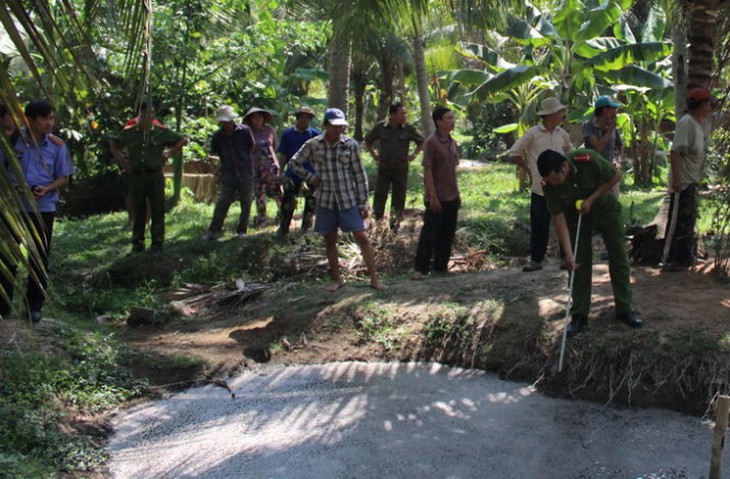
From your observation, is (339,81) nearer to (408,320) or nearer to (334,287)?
(334,287)

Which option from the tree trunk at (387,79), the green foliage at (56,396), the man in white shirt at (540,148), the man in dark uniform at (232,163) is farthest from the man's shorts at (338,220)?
the tree trunk at (387,79)

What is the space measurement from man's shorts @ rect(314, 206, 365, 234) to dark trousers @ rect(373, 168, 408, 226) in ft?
6.98

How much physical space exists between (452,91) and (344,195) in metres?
20.5

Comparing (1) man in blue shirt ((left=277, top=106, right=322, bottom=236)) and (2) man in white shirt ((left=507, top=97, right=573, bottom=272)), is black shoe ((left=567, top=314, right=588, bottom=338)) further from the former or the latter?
(1) man in blue shirt ((left=277, top=106, right=322, bottom=236))

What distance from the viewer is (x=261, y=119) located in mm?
9602

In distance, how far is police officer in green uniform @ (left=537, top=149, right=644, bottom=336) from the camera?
5.51 m

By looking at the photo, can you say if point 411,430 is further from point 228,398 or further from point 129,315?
point 129,315

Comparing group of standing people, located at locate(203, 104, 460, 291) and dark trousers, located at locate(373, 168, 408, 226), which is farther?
dark trousers, located at locate(373, 168, 408, 226)

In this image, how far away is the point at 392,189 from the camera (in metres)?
9.33

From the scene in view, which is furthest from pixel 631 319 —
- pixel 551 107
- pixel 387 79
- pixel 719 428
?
pixel 387 79

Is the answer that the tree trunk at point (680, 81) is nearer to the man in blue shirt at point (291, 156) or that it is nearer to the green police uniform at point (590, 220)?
the green police uniform at point (590, 220)

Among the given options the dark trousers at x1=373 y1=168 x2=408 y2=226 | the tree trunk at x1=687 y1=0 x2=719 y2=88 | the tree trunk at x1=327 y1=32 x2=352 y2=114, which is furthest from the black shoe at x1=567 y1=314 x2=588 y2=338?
the tree trunk at x1=327 y1=32 x2=352 y2=114

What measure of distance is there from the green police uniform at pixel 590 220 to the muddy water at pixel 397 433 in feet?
2.77

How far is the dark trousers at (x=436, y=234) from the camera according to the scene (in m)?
7.71
